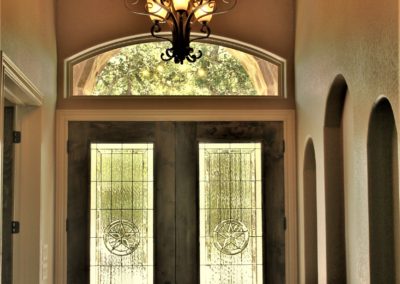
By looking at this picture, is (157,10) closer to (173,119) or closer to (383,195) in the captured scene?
(173,119)

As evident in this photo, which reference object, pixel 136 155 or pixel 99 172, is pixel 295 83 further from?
pixel 99 172

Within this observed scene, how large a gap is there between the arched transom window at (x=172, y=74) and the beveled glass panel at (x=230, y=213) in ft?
1.61

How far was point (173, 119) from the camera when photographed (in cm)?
530

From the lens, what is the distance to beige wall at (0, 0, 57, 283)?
4.09 m

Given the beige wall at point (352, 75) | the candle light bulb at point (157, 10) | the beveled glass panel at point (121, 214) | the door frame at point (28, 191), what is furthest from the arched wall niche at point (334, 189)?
the door frame at point (28, 191)

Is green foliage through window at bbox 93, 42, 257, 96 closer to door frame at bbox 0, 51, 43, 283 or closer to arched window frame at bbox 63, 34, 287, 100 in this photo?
arched window frame at bbox 63, 34, 287, 100

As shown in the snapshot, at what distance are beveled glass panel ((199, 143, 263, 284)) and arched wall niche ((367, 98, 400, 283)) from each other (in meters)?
2.23

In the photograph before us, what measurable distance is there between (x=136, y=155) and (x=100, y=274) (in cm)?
100

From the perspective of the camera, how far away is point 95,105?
208 inches

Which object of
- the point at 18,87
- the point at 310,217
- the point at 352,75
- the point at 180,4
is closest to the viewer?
the point at 352,75

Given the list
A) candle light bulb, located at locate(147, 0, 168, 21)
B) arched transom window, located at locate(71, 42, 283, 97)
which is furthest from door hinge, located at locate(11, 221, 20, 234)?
candle light bulb, located at locate(147, 0, 168, 21)

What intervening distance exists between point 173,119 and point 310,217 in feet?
4.46

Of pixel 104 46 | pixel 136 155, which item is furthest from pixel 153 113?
pixel 104 46

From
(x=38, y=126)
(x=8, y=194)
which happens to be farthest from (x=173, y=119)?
(x=8, y=194)
